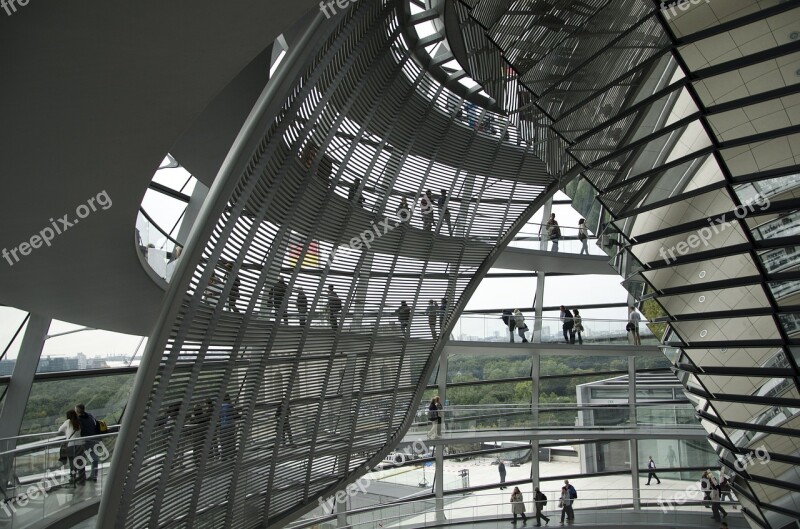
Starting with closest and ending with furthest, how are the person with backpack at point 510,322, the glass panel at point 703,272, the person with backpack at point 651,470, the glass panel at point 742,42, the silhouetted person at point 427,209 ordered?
the glass panel at point 742,42 < the glass panel at point 703,272 < the silhouetted person at point 427,209 < the person with backpack at point 510,322 < the person with backpack at point 651,470

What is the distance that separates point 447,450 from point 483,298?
21.4 feet

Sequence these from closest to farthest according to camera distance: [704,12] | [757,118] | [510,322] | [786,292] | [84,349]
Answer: [704,12], [757,118], [786,292], [84,349], [510,322]

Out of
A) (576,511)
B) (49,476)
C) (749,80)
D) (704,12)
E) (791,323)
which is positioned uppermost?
(704,12)

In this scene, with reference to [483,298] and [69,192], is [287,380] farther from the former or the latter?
[483,298]

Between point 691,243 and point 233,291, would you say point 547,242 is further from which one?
point 233,291

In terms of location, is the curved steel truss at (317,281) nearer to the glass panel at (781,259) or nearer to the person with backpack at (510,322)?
the glass panel at (781,259)

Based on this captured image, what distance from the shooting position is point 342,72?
1074 cm

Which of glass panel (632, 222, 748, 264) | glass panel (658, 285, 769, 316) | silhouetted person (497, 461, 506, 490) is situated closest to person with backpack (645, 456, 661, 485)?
silhouetted person (497, 461, 506, 490)

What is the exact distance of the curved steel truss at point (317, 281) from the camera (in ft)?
33.0

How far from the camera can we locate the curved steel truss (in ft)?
33.0

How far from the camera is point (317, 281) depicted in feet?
43.9

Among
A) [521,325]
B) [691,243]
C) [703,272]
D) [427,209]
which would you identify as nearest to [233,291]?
[427,209]

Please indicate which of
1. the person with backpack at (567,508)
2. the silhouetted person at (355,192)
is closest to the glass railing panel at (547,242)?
the person with backpack at (567,508)

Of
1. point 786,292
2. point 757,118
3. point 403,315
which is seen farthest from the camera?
point 403,315
